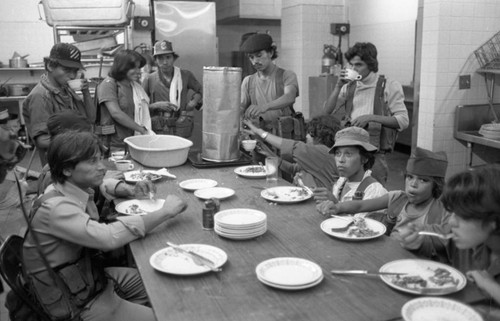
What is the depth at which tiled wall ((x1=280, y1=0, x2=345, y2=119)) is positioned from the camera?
291 inches

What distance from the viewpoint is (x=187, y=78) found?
181 inches

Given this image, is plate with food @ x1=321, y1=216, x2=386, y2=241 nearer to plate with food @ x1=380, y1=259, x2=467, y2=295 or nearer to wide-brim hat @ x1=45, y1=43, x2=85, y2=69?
plate with food @ x1=380, y1=259, x2=467, y2=295

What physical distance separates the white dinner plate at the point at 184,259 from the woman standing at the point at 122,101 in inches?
81.2

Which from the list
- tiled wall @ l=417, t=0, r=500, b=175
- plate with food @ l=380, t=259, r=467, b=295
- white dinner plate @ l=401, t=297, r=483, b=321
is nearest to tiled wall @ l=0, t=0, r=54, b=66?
tiled wall @ l=417, t=0, r=500, b=175

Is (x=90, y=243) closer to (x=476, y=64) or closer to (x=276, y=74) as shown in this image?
(x=276, y=74)

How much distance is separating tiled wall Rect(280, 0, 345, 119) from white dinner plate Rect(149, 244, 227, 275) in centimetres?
591

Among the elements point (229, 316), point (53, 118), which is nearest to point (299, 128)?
point (53, 118)

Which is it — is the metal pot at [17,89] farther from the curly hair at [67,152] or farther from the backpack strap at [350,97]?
the curly hair at [67,152]

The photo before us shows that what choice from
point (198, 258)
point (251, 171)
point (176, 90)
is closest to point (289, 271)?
point (198, 258)

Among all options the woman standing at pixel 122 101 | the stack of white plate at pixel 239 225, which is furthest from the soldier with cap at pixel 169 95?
the stack of white plate at pixel 239 225

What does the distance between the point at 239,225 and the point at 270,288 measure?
446 millimetres

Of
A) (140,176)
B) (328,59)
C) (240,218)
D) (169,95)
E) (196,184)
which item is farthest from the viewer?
(328,59)

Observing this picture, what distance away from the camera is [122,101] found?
12.9 ft

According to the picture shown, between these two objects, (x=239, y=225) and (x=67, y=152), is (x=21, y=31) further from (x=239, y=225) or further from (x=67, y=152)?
(x=239, y=225)
